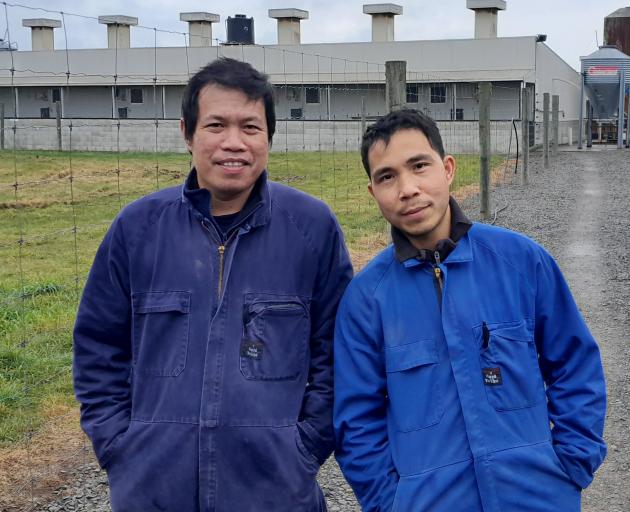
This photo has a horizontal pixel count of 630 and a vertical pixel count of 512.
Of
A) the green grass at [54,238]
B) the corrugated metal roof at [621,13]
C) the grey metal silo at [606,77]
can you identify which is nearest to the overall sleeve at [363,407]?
the green grass at [54,238]

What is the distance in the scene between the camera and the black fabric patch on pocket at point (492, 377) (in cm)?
256

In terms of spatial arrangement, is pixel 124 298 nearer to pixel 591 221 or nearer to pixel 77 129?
pixel 591 221

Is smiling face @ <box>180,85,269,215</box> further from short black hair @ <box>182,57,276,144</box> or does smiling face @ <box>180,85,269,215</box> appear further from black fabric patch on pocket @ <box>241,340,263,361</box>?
black fabric patch on pocket @ <box>241,340,263,361</box>

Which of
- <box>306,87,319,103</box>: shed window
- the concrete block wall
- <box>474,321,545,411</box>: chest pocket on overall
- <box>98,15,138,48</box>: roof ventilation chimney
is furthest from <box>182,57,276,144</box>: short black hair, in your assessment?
<box>98,15,138,48</box>: roof ventilation chimney

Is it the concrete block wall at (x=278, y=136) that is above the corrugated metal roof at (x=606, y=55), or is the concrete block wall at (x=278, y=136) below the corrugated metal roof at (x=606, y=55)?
below

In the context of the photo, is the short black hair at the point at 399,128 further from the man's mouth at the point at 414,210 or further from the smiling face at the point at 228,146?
the smiling face at the point at 228,146

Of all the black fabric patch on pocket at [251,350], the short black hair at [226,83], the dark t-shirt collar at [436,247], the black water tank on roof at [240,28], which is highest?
the black water tank on roof at [240,28]

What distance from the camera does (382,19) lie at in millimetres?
43094

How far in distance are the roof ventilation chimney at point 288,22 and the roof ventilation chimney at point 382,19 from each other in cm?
327

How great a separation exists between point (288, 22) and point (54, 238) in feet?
106

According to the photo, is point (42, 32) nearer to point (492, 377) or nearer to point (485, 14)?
point (485, 14)

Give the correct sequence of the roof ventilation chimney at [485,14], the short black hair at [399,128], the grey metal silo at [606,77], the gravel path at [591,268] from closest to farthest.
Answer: the short black hair at [399,128], the gravel path at [591,268], the grey metal silo at [606,77], the roof ventilation chimney at [485,14]

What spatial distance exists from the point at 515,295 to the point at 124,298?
113 cm

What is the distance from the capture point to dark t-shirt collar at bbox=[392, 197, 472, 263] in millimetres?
2660
